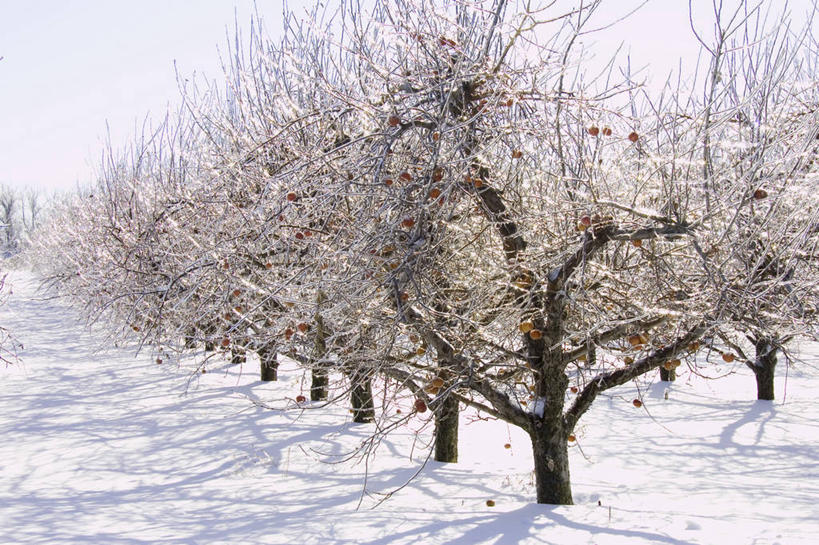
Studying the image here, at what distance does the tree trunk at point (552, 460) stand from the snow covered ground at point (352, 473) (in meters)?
0.20

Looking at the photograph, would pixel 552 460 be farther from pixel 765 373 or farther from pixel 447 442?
pixel 765 373

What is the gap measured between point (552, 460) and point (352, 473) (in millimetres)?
2731

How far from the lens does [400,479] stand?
6.85 meters

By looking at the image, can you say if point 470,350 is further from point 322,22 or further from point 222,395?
point 222,395

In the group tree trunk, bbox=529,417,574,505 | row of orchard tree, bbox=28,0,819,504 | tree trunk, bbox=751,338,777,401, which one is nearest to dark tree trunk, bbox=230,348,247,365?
row of orchard tree, bbox=28,0,819,504

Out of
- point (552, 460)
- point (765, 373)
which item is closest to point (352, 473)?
point (552, 460)

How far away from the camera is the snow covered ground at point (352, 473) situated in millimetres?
5129

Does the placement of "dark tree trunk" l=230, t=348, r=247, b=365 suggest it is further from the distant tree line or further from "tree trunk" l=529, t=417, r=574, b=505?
the distant tree line

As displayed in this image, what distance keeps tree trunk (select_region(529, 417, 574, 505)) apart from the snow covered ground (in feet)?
0.66

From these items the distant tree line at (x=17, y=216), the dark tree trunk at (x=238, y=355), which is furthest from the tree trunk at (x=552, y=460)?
the distant tree line at (x=17, y=216)

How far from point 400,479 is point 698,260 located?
13.1 ft

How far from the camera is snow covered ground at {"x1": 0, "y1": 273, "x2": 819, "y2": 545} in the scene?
5129mm

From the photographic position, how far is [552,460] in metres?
5.45

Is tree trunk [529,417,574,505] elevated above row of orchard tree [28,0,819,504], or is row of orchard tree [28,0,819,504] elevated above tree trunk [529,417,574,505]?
row of orchard tree [28,0,819,504]
